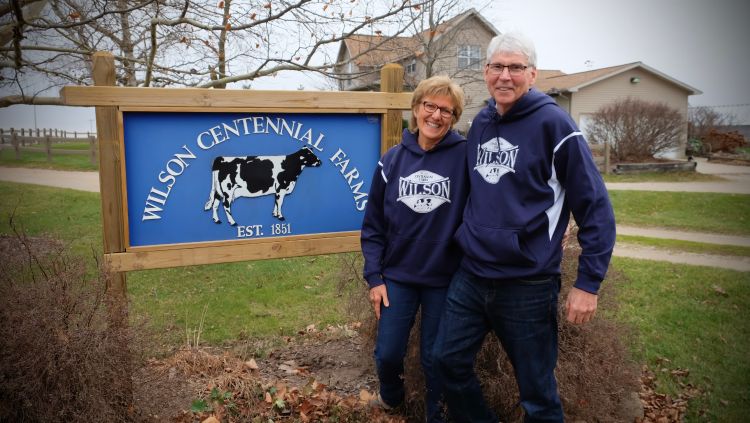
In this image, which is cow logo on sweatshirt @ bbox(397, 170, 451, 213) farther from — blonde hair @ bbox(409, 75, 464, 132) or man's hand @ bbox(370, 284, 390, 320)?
man's hand @ bbox(370, 284, 390, 320)

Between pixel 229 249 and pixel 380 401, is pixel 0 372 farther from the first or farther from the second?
pixel 380 401

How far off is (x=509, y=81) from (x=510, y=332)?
3.86 ft

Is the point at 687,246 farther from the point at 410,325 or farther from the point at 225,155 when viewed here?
the point at 225,155

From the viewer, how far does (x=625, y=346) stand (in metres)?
3.63

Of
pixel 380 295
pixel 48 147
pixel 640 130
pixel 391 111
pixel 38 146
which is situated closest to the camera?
pixel 380 295

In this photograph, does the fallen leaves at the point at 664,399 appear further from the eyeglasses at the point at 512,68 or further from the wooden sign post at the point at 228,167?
the eyeglasses at the point at 512,68

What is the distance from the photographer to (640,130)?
2073cm

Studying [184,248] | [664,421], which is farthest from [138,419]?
[664,421]

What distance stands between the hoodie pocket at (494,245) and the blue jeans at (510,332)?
12 cm

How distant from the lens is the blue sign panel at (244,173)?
3.36 metres

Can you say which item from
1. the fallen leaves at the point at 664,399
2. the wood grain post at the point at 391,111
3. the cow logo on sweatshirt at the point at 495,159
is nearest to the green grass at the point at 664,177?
the fallen leaves at the point at 664,399

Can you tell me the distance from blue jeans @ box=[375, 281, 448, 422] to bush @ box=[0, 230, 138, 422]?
4.43 ft

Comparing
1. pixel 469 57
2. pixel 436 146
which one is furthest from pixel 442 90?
pixel 469 57

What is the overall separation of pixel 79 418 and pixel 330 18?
4.84m
